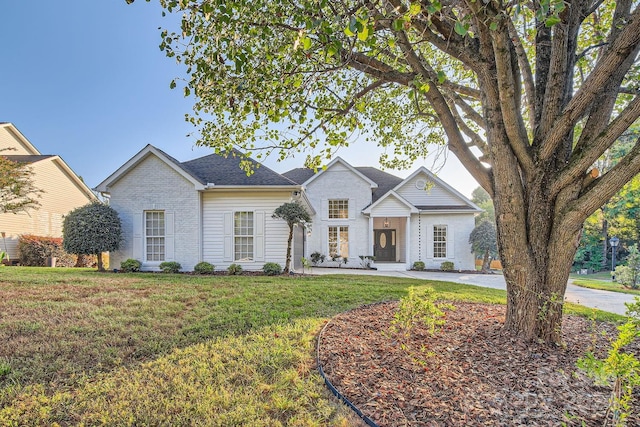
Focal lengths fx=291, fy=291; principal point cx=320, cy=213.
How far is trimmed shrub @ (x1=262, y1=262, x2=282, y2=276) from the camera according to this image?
37.4 ft

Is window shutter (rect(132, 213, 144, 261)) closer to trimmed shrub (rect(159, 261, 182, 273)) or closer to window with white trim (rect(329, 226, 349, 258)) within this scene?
trimmed shrub (rect(159, 261, 182, 273))

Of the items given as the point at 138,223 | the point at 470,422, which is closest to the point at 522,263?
the point at 470,422

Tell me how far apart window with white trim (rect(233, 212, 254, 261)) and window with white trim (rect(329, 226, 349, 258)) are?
557 centimetres

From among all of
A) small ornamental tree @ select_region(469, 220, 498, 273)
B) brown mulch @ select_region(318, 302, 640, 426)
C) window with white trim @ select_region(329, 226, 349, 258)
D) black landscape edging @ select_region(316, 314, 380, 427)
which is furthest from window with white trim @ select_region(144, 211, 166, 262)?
small ornamental tree @ select_region(469, 220, 498, 273)

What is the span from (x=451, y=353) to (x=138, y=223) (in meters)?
12.5

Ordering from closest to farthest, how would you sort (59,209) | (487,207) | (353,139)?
(353,139)
(59,209)
(487,207)

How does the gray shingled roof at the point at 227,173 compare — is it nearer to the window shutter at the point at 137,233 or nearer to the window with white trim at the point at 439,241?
the window shutter at the point at 137,233

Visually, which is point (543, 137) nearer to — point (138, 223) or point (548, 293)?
point (548, 293)

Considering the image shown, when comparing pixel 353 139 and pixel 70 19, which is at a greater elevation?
pixel 70 19

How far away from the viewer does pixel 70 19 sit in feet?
32.3

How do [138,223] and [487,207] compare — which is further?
[487,207]

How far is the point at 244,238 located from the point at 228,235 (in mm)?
663

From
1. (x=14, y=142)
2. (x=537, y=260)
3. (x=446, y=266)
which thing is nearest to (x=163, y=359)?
(x=537, y=260)

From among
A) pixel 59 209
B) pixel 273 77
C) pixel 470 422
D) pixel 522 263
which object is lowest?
pixel 470 422
